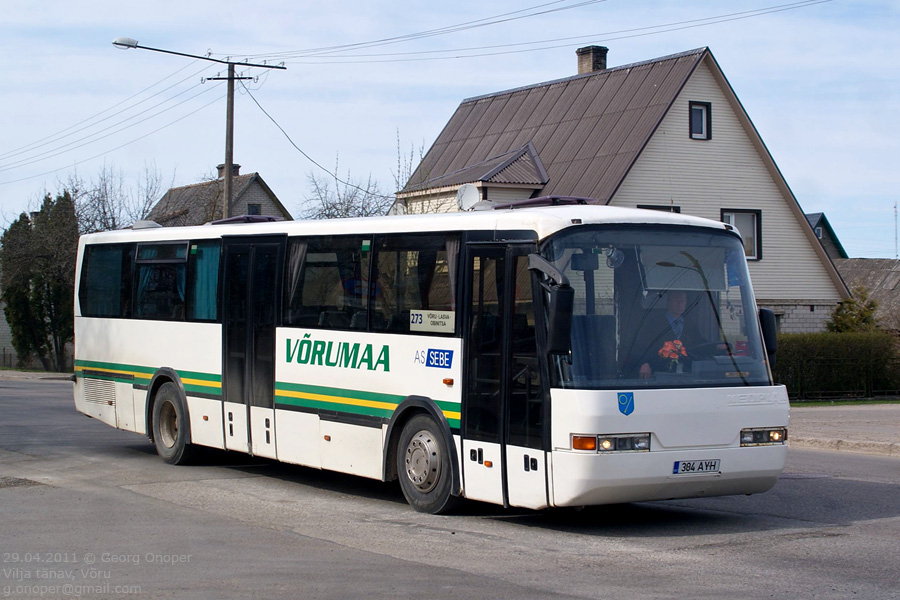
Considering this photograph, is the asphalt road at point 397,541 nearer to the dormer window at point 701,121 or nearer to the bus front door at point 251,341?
the bus front door at point 251,341

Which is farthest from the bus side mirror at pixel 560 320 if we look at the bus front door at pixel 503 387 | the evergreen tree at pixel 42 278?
the evergreen tree at pixel 42 278

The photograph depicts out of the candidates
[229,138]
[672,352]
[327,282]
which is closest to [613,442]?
[672,352]

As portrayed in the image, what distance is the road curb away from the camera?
55.4 feet

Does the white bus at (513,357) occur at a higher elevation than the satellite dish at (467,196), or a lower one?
lower

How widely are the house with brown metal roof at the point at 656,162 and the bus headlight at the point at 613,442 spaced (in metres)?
23.3

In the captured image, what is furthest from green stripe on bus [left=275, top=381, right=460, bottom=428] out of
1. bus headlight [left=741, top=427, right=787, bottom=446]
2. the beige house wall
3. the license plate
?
the beige house wall

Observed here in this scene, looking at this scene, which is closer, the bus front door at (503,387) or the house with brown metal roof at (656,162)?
the bus front door at (503,387)

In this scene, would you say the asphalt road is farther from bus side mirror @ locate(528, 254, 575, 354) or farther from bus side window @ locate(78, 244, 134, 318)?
bus side window @ locate(78, 244, 134, 318)

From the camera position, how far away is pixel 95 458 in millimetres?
15039

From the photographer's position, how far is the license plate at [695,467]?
9.31m

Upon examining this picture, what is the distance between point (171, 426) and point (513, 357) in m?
6.74

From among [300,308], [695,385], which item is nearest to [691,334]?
[695,385]

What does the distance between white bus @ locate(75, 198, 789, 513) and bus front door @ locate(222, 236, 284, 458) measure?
29 millimetres

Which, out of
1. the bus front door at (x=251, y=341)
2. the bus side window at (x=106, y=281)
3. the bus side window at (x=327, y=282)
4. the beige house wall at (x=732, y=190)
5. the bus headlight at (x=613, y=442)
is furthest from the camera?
the beige house wall at (x=732, y=190)
